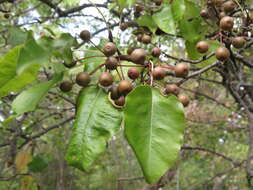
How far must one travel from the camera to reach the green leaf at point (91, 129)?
975 mm

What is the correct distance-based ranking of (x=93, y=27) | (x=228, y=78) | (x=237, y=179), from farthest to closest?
(x=237, y=179) → (x=93, y=27) → (x=228, y=78)

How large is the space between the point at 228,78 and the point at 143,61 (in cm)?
157

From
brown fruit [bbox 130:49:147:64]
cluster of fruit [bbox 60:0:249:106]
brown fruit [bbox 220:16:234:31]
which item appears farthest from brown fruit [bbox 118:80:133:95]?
brown fruit [bbox 220:16:234:31]

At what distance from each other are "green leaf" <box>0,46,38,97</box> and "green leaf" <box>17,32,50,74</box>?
0.48 feet

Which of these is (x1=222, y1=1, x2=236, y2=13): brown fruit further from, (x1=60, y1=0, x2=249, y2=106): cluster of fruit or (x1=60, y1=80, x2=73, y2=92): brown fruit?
(x1=60, y1=80, x2=73, y2=92): brown fruit

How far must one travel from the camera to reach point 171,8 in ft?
4.65

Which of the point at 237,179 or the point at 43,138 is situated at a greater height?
the point at 43,138

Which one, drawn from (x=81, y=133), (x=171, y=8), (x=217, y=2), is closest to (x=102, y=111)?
(x=81, y=133)

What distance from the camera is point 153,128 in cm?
93

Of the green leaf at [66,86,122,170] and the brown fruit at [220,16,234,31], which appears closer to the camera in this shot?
the green leaf at [66,86,122,170]

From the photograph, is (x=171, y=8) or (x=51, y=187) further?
(x=51, y=187)

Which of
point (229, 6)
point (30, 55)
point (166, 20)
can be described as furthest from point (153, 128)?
point (229, 6)

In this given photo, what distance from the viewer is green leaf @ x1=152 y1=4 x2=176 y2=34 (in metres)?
1.38

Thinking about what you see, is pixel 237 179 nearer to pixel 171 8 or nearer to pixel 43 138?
pixel 43 138
